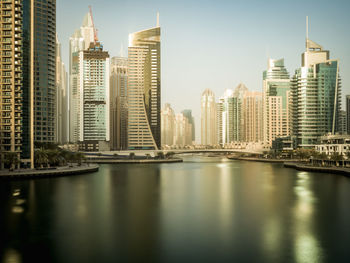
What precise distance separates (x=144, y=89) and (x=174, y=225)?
149 metres

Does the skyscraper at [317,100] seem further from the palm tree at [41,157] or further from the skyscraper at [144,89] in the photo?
the palm tree at [41,157]

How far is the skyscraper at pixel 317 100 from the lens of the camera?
158 m

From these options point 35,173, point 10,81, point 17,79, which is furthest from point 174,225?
point 17,79

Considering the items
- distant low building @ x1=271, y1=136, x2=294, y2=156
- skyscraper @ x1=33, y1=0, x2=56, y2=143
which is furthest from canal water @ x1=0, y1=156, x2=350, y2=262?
distant low building @ x1=271, y1=136, x2=294, y2=156

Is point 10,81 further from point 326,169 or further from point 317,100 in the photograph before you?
point 317,100

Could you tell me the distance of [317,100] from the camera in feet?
522

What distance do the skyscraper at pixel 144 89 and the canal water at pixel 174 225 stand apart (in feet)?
380

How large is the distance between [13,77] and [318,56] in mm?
135025

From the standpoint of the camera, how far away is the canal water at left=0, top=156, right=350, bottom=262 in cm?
2689

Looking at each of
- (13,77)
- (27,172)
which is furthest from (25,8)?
(27,172)

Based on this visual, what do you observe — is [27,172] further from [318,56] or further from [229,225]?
[318,56]

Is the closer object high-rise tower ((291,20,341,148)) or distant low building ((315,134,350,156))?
distant low building ((315,134,350,156))

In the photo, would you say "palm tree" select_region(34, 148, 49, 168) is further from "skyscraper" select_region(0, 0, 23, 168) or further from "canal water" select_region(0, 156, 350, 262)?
"canal water" select_region(0, 156, 350, 262)

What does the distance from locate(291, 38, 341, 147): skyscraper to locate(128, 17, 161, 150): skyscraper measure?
70.9 m
